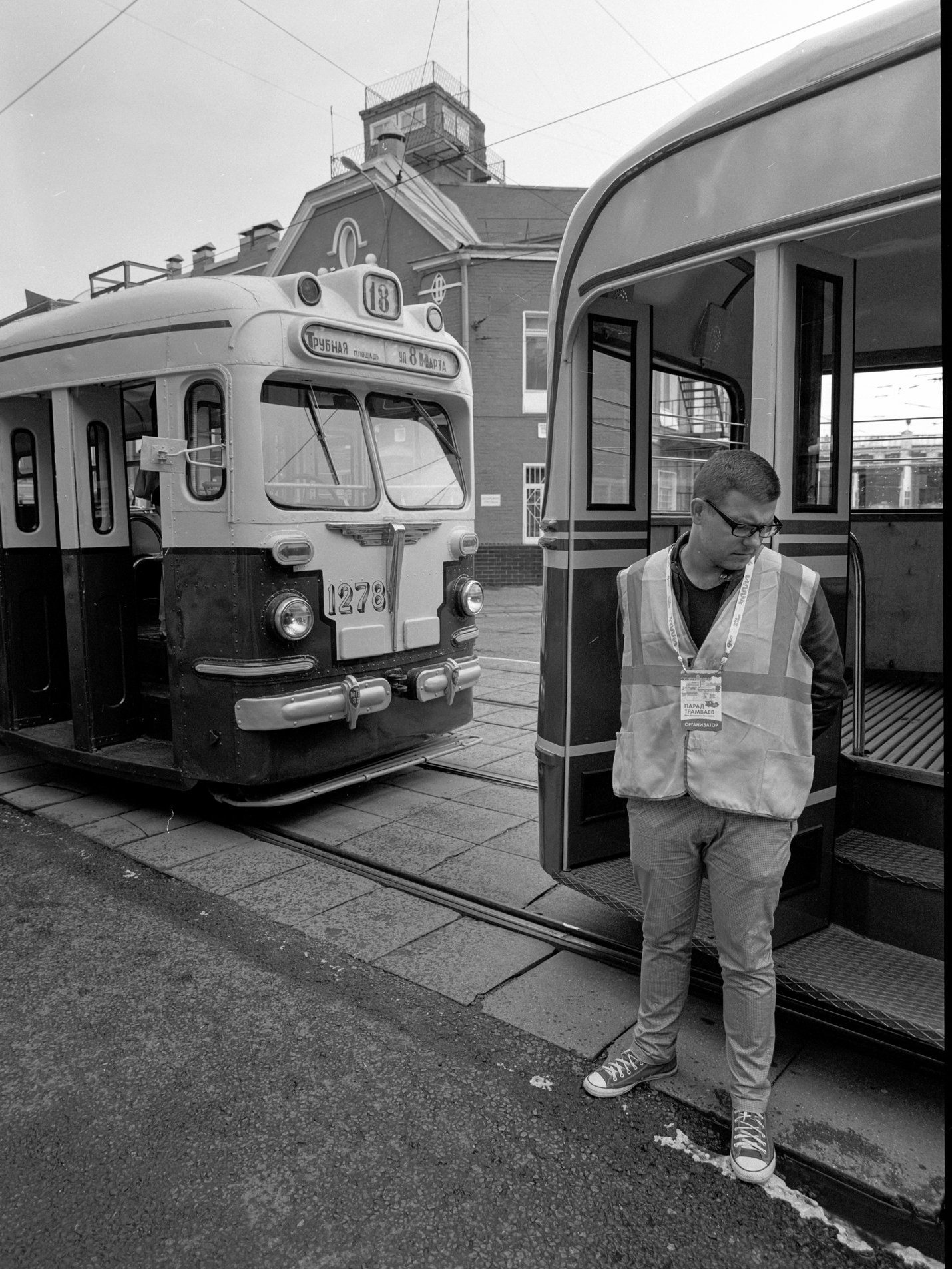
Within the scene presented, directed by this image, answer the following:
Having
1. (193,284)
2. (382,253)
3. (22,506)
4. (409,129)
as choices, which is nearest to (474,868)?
(193,284)

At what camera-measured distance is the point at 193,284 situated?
195 inches

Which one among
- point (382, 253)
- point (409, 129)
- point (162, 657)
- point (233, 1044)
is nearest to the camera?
point (233, 1044)

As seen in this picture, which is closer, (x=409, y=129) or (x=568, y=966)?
(x=568, y=966)

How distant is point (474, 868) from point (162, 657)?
2.55 metres

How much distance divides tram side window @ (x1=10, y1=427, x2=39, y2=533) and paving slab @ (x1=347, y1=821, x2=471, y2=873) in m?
3.31

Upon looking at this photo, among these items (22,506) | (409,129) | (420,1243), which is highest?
(409,129)

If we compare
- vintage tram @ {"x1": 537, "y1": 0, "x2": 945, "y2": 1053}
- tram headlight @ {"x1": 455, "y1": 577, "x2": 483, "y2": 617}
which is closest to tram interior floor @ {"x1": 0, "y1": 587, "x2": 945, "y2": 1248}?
vintage tram @ {"x1": 537, "y1": 0, "x2": 945, "y2": 1053}

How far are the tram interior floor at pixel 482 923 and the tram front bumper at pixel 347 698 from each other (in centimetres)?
65

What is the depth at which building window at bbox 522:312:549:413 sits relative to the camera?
18.8 m

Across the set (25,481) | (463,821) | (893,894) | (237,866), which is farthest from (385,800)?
(893,894)

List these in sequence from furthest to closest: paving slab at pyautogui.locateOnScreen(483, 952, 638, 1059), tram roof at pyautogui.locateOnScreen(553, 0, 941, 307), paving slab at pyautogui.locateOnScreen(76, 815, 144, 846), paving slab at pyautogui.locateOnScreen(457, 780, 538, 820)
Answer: paving slab at pyautogui.locateOnScreen(457, 780, 538, 820) → paving slab at pyautogui.locateOnScreen(76, 815, 144, 846) → paving slab at pyautogui.locateOnScreen(483, 952, 638, 1059) → tram roof at pyautogui.locateOnScreen(553, 0, 941, 307)

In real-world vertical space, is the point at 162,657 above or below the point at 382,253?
below

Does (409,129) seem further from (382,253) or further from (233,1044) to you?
(233,1044)

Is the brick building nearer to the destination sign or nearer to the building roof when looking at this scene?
the building roof
